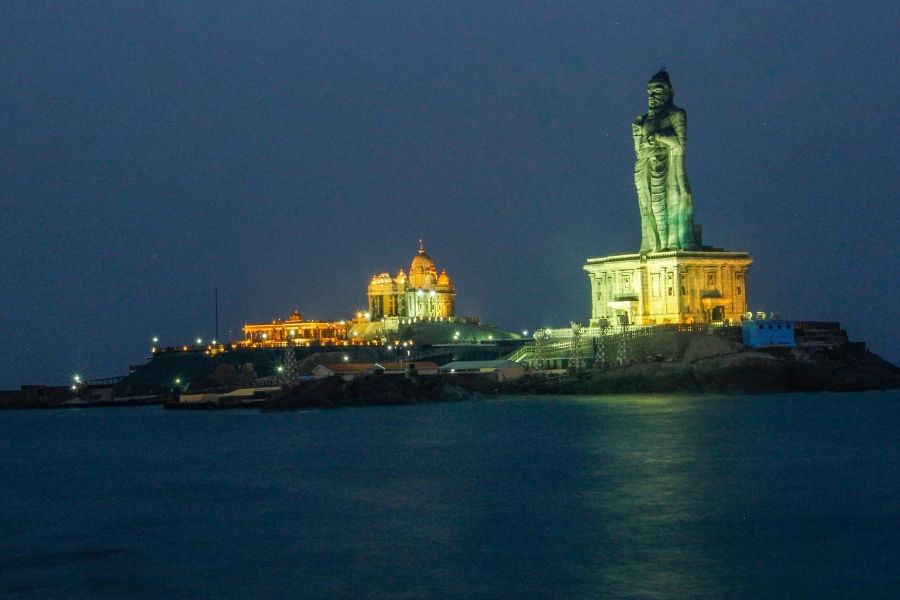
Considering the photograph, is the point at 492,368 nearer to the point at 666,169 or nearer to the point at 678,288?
the point at 678,288

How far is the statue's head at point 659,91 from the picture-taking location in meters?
124

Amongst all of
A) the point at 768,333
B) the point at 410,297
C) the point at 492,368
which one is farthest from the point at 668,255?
the point at 410,297

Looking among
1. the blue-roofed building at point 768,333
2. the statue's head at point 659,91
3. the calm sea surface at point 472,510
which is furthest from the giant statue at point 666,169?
the calm sea surface at point 472,510

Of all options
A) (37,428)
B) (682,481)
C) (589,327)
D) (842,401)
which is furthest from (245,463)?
(589,327)

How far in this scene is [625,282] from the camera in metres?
127

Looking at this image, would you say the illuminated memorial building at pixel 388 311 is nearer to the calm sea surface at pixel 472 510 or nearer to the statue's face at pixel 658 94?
the statue's face at pixel 658 94

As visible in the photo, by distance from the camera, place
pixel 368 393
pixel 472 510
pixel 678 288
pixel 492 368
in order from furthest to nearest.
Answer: pixel 492 368
pixel 678 288
pixel 368 393
pixel 472 510

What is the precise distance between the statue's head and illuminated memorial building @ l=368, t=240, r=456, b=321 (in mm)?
55664

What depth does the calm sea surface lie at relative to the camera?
37656 millimetres

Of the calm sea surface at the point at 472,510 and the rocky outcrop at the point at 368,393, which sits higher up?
the rocky outcrop at the point at 368,393

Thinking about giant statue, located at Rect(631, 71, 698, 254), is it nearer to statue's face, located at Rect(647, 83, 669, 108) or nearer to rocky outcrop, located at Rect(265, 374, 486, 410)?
statue's face, located at Rect(647, 83, 669, 108)

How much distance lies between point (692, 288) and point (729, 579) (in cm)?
8626

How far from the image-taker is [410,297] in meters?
178

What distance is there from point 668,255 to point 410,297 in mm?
61473
